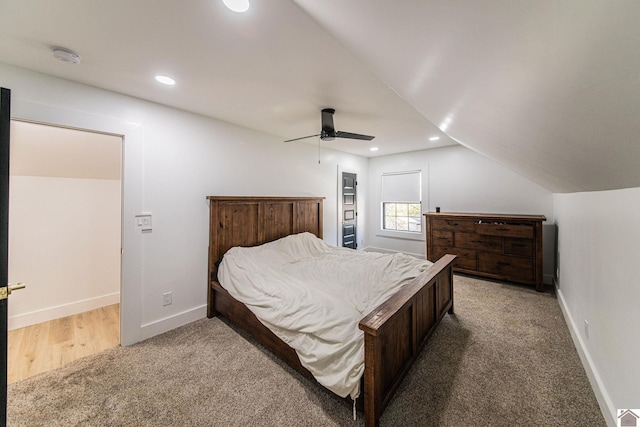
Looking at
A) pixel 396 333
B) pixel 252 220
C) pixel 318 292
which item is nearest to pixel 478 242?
pixel 396 333

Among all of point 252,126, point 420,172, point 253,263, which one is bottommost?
point 253,263

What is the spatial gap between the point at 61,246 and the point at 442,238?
5491mm

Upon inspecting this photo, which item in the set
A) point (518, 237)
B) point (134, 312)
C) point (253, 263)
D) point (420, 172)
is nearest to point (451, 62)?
point (253, 263)

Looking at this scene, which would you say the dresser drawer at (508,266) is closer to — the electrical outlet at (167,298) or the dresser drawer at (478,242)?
the dresser drawer at (478,242)

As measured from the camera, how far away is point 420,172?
509 centimetres

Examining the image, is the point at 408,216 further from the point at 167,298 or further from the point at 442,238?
the point at 167,298

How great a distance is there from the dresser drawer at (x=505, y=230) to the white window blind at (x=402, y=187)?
4.81 ft

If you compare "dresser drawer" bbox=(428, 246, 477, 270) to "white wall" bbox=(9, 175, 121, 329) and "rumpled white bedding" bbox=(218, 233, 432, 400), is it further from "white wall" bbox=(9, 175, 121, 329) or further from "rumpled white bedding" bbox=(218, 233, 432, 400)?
"white wall" bbox=(9, 175, 121, 329)

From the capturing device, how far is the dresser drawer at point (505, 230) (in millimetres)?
3496

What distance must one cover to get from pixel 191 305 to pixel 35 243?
75.7 inches

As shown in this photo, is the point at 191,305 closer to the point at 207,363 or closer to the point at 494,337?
the point at 207,363

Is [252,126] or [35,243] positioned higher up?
[252,126]

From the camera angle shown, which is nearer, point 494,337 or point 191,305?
point 494,337

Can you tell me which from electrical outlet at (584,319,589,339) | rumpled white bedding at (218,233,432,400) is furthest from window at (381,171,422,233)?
electrical outlet at (584,319,589,339)
